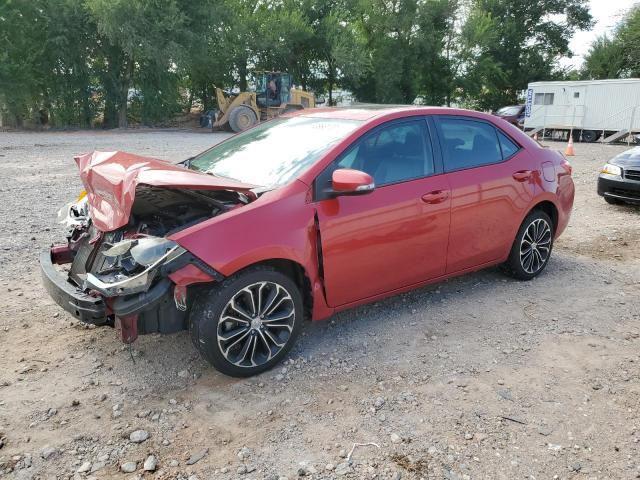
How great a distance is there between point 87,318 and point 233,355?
0.87 metres

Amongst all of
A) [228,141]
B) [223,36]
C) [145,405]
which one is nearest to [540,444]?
[145,405]

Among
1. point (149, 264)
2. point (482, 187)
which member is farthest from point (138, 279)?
point (482, 187)

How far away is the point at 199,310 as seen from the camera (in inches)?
124

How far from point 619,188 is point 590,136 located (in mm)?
18427

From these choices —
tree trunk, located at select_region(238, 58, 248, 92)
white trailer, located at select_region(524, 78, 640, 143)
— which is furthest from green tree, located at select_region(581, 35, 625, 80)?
tree trunk, located at select_region(238, 58, 248, 92)

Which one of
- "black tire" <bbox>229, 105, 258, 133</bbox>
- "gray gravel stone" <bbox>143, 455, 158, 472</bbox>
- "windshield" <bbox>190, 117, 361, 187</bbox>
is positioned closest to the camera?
"gray gravel stone" <bbox>143, 455, 158, 472</bbox>

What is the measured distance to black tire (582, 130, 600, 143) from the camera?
24337 mm

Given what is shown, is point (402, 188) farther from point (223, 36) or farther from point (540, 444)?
point (223, 36)

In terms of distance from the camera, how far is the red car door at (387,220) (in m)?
3.55

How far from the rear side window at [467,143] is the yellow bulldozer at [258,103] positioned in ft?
69.7

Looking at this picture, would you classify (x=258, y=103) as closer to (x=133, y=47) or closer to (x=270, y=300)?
(x=133, y=47)

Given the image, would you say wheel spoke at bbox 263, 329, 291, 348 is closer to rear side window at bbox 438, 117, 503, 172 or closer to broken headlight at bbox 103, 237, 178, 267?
broken headlight at bbox 103, 237, 178, 267

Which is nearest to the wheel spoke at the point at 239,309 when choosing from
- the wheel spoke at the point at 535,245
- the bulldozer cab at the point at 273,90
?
the wheel spoke at the point at 535,245

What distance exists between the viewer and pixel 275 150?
4.00 metres
